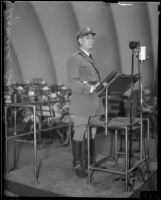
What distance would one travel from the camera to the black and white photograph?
319 cm

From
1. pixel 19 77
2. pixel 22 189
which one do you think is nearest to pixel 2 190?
pixel 22 189

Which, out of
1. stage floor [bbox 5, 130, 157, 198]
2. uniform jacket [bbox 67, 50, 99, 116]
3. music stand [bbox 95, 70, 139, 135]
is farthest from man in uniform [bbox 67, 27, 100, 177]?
music stand [bbox 95, 70, 139, 135]

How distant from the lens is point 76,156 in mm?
3721

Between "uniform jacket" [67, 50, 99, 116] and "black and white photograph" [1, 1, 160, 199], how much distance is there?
0.04 feet

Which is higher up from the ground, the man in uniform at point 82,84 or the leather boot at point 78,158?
the man in uniform at point 82,84

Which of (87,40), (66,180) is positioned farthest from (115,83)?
(66,180)

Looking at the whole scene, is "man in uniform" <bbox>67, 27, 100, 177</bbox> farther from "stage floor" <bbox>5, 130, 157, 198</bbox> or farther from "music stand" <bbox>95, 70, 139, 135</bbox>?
"music stand" <bbox>95, 70, 139, 135</bbox>

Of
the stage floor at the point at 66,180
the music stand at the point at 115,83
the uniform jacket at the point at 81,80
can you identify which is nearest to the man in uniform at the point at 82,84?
the uniform jacket at the point at 81,80

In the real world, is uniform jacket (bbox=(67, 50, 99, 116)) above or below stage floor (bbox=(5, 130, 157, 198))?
above

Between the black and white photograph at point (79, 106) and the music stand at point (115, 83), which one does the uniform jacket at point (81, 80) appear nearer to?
the black and white photograph at point (79, 106)

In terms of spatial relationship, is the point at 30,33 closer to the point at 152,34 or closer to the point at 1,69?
the point at 152,34

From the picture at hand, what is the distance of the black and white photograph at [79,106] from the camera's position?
319 cm

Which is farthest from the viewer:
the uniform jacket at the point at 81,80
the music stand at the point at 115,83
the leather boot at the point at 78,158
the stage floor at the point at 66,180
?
the leather boot at the point at 78,158

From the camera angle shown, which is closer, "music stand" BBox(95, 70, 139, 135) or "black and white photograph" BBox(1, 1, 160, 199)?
"music stand" BBox(95, 70, 139, 135)
